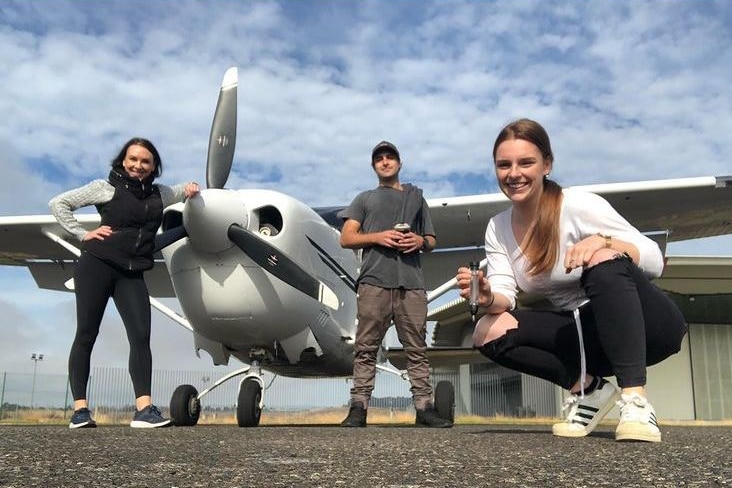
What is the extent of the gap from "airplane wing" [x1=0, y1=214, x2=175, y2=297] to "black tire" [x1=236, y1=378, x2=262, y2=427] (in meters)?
3.88

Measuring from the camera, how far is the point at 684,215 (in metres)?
7.98

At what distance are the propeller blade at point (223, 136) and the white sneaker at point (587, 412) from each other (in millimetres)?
3753

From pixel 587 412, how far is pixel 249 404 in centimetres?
335

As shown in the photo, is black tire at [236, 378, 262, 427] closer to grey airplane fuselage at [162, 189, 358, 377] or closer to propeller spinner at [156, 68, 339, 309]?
grey airplane fuselage at [162, 189, 358, 377]

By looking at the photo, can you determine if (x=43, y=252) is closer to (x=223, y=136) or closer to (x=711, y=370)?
(x=223, y=136)

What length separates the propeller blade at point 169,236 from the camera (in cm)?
474

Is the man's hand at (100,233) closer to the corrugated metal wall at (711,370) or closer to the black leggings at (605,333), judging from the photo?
the black leggings at (605,333)

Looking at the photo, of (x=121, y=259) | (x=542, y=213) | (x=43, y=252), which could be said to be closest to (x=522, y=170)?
(x=542, y=213)

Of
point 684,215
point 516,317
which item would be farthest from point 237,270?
point 684,215

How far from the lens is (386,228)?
4.29 m

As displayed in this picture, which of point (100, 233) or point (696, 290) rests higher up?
point (696, 290)

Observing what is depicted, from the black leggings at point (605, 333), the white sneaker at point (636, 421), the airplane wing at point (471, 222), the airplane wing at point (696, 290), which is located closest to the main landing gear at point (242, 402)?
the airplane wing at point (471, 222)

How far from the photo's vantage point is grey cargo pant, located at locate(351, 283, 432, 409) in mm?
4047

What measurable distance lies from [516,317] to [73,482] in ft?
6.69
